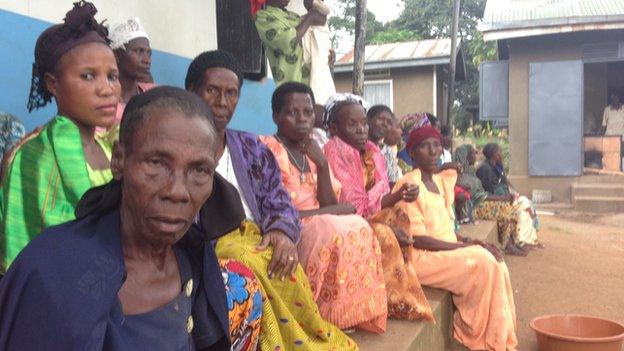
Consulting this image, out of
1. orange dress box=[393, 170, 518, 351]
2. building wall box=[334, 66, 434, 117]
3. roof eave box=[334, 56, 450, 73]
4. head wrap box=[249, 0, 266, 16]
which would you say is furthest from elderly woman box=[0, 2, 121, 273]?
building wall box=[334, 66, 434, 117]

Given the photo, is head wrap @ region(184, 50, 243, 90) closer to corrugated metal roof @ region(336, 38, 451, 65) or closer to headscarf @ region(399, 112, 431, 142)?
headscarf @ region(399, 112, 431, 142)

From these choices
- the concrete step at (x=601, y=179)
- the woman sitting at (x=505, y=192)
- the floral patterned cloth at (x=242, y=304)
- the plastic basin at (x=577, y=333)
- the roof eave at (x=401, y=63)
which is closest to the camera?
the floral patterned cloth at (x=242, y=304)

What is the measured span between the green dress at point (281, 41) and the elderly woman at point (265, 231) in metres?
2.06

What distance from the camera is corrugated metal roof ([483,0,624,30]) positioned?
12.6 meters

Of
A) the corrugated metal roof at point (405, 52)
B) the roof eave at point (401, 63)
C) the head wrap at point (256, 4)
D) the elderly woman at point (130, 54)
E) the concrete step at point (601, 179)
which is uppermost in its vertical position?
the corrugated metal roof at point (405, 52)

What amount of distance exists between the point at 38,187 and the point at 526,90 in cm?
1306

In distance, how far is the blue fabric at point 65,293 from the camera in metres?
1.25

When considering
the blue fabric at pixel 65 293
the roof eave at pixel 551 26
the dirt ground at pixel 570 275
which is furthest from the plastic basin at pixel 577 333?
the roof eave at pixel 551 26

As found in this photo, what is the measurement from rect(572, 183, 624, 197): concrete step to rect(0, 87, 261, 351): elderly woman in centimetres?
1252

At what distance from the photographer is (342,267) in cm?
306

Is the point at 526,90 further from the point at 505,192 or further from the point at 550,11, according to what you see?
the point at 505,192

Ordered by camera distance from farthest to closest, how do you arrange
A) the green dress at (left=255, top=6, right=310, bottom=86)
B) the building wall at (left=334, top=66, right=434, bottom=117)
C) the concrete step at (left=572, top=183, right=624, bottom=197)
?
the building wall at (left=334, top=66, right=434, bottom=117) → the concrete step at (left=572, top=183, right=624, bottom=197) → the green dress at (left=255, top=6, right=310, bottom=86)

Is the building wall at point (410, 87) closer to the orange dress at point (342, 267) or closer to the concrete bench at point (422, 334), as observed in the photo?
the concrete bench at point (422, 334)

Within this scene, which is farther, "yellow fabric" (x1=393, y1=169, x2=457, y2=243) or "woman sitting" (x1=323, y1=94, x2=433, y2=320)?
"yellow fabric" (x1=393, y1=169, x2=457, y2=243)
